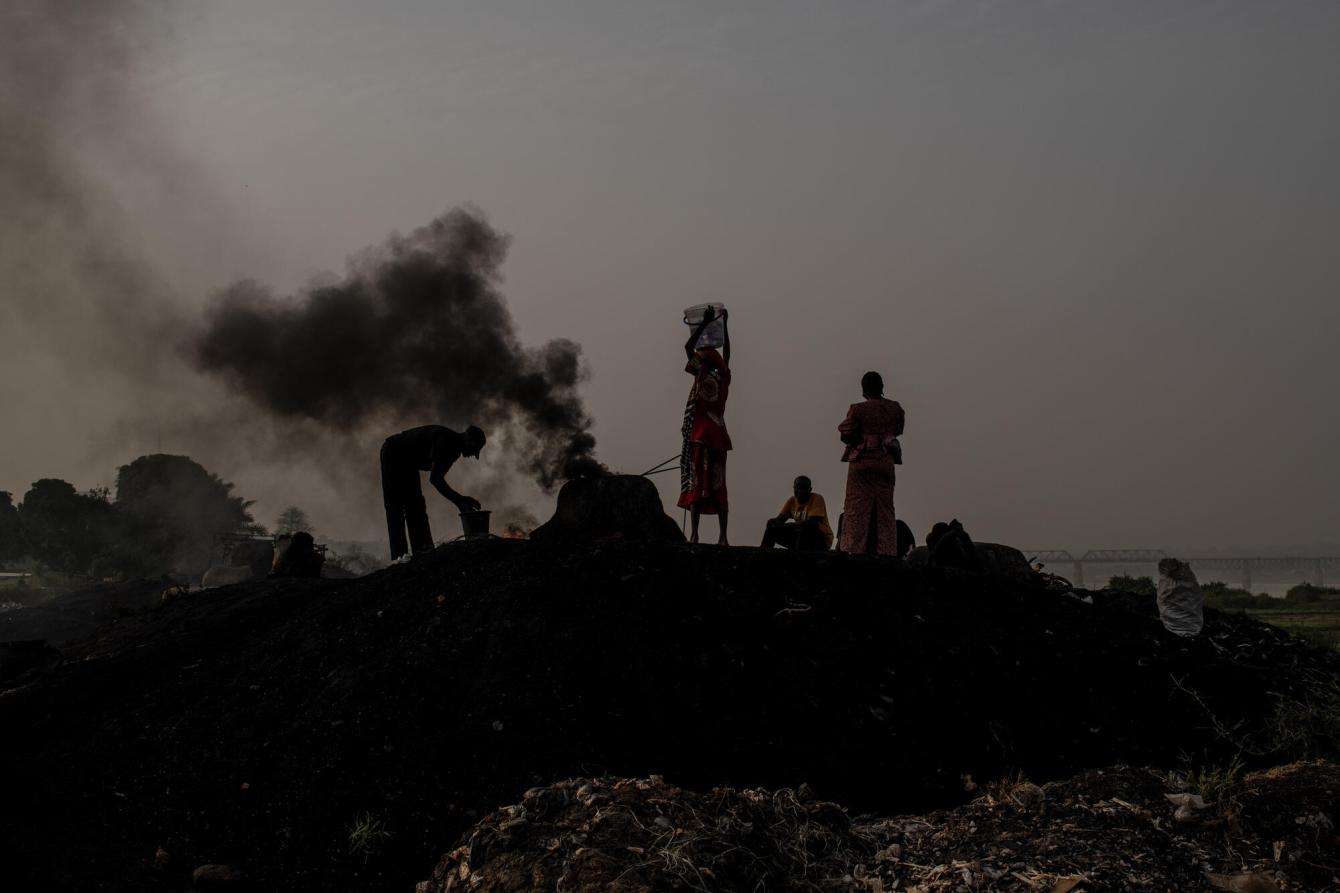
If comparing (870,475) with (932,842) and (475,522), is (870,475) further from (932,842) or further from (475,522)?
(932,842)

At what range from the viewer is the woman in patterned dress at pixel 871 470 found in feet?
28.8

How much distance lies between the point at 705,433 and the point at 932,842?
593cm

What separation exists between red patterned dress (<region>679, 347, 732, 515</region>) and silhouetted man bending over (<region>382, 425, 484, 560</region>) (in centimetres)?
255

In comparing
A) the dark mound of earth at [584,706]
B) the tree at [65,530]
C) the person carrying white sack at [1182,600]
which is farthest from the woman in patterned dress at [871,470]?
the tree at [65,530]

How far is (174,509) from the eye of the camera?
34688 millimetres

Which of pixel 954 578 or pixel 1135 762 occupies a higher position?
pixel 954 578

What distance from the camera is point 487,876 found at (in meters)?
3.19

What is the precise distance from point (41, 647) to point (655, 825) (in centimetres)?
858

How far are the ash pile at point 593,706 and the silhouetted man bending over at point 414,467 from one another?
2733mm

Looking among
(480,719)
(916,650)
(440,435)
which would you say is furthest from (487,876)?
(440,435)

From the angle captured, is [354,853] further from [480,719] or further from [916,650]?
[916,650]

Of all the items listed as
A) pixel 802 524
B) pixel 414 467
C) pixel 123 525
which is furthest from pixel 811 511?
pixel 123 525

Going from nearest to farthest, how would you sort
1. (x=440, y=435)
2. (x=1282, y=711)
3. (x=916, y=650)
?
(x=1282, y=711) → (x=916, y=650) → (x=440, y=435)

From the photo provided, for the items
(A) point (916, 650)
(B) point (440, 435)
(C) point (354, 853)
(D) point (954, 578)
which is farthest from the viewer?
(B) point (440, 435)
